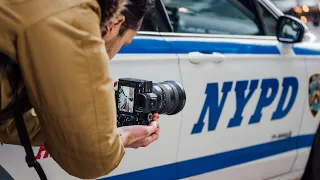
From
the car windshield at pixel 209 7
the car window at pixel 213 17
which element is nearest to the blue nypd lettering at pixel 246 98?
the car window at pixel 213 17

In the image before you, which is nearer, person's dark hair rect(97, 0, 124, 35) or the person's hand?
person's dark hair rect(97, 0, 124, 35)

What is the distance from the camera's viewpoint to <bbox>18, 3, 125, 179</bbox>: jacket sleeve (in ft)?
4.45

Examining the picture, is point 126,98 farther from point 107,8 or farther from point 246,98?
point 246,98

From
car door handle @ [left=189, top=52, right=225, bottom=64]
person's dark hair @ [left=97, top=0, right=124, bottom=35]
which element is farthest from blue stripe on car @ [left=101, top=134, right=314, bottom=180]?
person's dark hair @ [left=97, top=0, right=124, bottom=35]

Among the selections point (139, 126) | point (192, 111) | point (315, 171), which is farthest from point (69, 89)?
point (315, 171)

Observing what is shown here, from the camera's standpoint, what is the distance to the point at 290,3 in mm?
10742

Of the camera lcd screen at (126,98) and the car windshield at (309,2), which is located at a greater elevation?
the camera lcd screen at (126,98)

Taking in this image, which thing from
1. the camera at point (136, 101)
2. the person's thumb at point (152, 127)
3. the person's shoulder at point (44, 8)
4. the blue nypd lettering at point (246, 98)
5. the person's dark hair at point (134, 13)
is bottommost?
the blue nypd lettering at point (246, 98)

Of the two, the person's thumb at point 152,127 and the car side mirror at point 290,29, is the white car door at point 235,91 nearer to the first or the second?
the car side mirror at point 290,29

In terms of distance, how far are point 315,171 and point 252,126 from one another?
78 cm

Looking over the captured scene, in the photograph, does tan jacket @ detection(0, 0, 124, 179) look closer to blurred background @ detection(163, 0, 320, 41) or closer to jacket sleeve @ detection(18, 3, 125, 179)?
jacket sleeve @ detection(18, 3, 125, 179)

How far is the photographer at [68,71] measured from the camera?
1.36m

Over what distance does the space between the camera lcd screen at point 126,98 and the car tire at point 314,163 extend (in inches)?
84.3

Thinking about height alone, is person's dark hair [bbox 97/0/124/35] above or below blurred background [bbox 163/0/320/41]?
above
